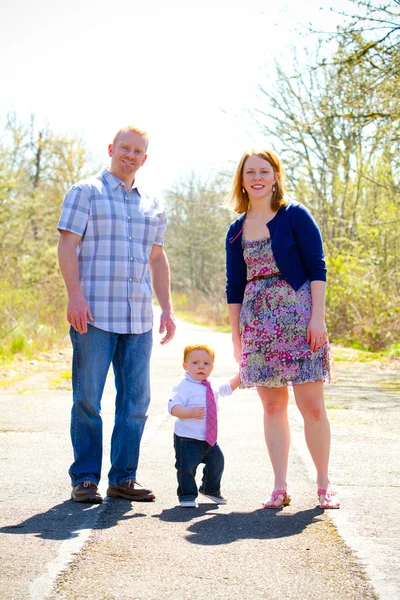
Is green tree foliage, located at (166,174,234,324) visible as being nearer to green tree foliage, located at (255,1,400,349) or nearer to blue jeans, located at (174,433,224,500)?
green tree foliage, located at (255,1,400,349)

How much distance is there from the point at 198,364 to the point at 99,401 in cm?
63

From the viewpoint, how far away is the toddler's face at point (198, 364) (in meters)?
5.21

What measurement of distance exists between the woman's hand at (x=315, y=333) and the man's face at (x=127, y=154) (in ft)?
4.75

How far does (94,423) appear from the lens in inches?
206

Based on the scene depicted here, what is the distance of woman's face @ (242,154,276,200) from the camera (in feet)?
16.9

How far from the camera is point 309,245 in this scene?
5.01 meters

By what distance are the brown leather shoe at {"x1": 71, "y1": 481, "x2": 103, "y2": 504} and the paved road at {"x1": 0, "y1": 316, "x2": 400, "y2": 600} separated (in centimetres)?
6

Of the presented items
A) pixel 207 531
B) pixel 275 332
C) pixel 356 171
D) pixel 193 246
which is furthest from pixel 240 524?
pixel 193 246

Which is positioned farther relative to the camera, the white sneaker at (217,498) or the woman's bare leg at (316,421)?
the white sneaker at (217,498)

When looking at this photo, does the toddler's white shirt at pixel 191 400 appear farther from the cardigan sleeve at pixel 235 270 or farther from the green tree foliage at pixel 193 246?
the green tree foliage at pixel 193 246

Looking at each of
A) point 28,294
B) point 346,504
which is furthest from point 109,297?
point 28,294

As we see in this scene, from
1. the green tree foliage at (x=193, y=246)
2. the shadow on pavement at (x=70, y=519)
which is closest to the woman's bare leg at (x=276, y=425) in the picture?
the shadow on pavement at (x=70, y=519)

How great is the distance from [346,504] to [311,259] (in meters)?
1.39

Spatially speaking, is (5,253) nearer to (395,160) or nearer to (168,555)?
(395,160)
